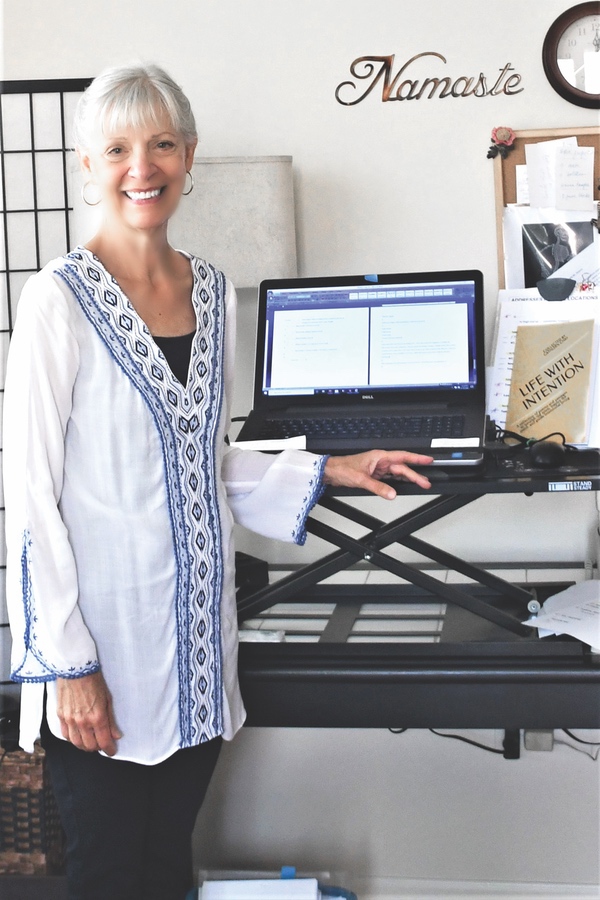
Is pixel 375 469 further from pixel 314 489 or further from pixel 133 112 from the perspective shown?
pixel 133 112

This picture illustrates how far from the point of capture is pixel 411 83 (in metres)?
2.36

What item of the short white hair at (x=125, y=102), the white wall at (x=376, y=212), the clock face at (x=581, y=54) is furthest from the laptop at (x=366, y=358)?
the clock face at (x=581, y=54)

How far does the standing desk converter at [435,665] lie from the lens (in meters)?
1.56

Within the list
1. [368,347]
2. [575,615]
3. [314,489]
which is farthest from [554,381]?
[314,489]

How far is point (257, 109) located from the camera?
243 centimetres

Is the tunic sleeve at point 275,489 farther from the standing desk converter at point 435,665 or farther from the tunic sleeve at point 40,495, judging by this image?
the tunic sleeve at point 40,495

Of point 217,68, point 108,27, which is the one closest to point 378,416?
point 217,68

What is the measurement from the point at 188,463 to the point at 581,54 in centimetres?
153

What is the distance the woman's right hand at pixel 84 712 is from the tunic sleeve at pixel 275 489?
0.41 m

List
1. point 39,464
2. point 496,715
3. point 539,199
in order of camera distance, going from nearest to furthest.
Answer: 1. point 39,464
2. point 496,715
3. point 539,199

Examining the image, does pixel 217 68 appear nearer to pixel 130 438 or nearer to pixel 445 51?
pixel 445 51

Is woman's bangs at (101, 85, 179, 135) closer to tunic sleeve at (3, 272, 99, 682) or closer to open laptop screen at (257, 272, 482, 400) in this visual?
tunic sleeve at (3, 272, 99, 682)

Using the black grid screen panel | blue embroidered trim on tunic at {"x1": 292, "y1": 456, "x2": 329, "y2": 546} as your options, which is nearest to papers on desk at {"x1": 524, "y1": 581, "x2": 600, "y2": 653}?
blue embroidered trim on tunic at {"x1": 292, "y1": 456, "x2": 329, "y2": 546}

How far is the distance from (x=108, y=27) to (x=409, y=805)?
6.87 ft
